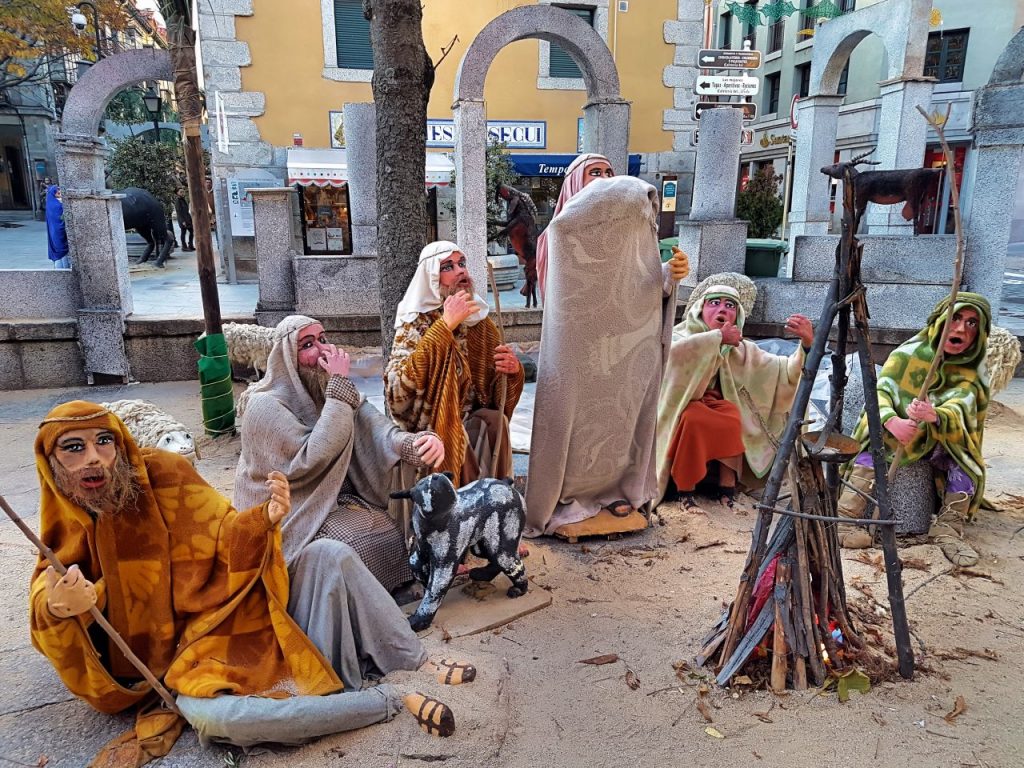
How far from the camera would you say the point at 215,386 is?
19.6ft

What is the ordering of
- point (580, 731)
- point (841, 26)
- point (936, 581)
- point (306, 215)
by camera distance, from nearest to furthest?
1. point (580, 731)
2. point (936, 581)
3. point (841, 26)
4. point (306, 215)

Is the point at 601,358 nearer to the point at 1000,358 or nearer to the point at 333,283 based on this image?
the point at 1000,358

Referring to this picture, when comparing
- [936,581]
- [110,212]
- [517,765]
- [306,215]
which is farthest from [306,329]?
[306,215]

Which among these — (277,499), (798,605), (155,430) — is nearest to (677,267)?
(798,605)

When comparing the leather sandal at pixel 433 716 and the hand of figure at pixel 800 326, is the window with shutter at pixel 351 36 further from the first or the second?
the leather sandal at pixel 433 716

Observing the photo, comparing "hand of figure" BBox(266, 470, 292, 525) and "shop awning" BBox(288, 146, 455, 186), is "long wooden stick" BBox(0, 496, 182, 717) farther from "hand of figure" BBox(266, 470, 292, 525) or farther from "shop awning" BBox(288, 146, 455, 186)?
"shop awning" BBox(288, 146, 455, 186)

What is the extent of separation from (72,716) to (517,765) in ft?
5.62

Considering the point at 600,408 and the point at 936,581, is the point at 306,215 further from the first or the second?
the point at 936,581

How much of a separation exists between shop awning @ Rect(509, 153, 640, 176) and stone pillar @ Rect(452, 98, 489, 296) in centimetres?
818

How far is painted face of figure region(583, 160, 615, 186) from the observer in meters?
4.19

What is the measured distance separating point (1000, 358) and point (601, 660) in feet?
17.1

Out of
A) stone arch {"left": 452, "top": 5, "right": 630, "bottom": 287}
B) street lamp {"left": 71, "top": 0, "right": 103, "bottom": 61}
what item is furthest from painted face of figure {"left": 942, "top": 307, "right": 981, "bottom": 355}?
street lamp {"left": 71, "top": 0, "right": 103, "bottom": 61}

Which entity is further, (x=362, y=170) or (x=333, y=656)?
(x=362, y=170)

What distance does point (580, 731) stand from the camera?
2.69 m
